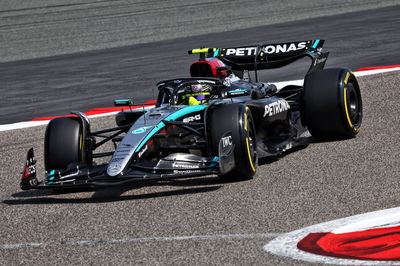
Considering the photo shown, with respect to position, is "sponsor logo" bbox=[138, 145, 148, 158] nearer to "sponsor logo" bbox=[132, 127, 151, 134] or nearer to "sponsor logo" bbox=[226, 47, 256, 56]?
"sponsor logo" bbox=[132, 127, 151, 134]

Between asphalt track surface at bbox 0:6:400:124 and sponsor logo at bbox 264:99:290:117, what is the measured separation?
514cm

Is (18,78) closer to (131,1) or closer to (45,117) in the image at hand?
(45,117)

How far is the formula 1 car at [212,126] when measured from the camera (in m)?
7.25

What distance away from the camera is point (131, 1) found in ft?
95.0

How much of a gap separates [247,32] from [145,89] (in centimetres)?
844

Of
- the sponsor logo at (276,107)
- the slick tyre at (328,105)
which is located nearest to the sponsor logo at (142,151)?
the sponsor logo at (276,107)

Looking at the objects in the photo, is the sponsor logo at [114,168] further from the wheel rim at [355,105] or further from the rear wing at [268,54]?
the wheel rim at [355,105]

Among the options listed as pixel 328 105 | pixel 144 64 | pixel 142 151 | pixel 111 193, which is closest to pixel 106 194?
pixel 111 193

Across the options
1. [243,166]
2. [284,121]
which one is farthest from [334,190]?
[284,121]

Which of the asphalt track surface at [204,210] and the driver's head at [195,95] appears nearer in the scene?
the asphalt track surface at [204,210]

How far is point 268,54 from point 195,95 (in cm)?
181

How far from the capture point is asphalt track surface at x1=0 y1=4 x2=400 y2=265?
5.60 meters

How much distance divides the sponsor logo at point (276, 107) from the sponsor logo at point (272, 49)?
1.16 meters

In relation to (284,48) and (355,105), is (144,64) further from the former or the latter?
(355,105)
